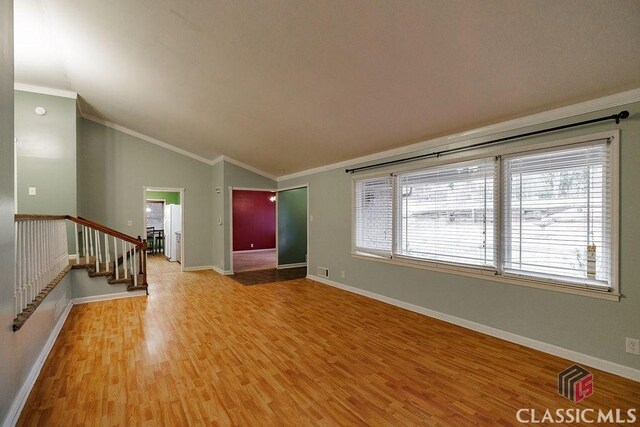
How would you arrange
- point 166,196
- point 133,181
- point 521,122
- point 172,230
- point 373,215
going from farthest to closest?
1. point 166,196
2. point 172,230
3. point 133,181
4. point 373,215
5. point 521,122

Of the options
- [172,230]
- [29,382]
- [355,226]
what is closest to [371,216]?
[355,226]

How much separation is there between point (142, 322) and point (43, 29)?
3481mm

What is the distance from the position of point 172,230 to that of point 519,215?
27.6 feet

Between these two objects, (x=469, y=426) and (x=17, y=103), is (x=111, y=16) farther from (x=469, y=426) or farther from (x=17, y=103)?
(x=469, y=426)

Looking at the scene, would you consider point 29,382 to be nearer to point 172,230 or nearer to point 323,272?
point 323,272

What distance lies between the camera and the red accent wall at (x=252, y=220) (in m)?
10.3

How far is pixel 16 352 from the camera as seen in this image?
6.37 ft

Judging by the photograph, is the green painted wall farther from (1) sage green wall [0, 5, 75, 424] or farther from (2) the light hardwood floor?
(1) sage green wall [0, 5, 75, 424]

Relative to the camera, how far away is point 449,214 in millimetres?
3529

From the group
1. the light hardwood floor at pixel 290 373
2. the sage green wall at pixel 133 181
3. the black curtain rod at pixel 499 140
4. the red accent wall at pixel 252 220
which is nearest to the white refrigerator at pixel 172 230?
the sage green wall at pixel 133 181

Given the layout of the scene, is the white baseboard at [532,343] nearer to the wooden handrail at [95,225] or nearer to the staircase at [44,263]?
the staircase at [44,263]

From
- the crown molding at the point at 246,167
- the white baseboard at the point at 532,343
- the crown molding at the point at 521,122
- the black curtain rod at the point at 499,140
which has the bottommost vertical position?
the white baseboard at the point at 532,343

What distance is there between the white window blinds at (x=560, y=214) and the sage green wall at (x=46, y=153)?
6677 millimetres
